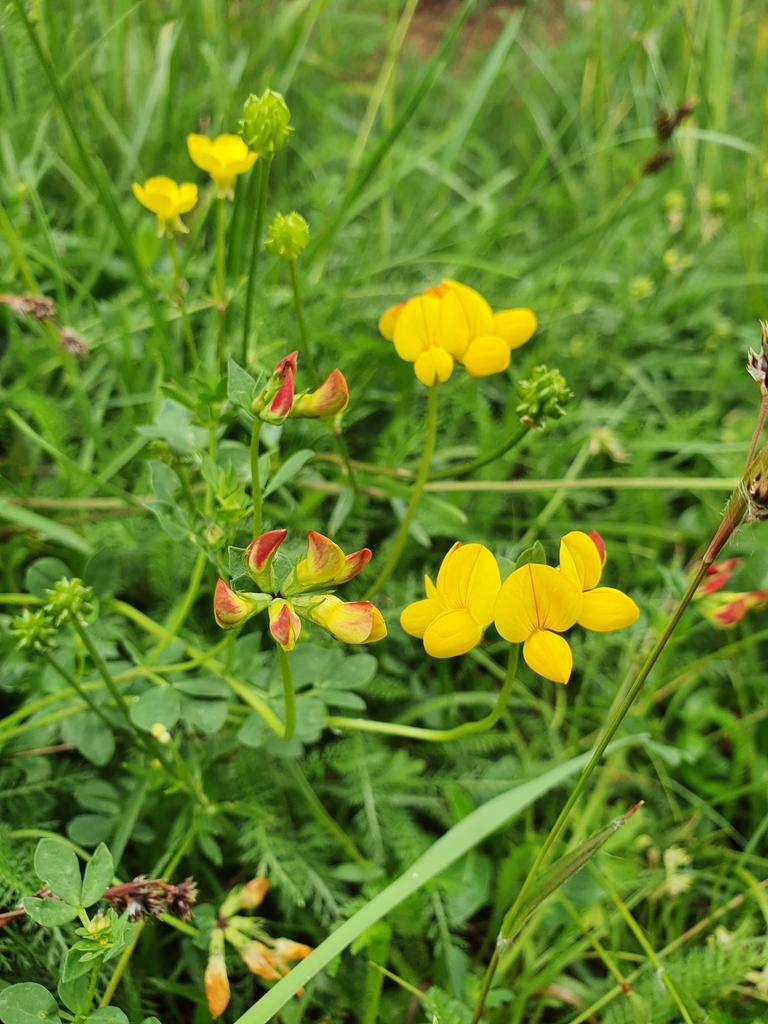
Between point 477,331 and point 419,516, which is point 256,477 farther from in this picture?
point 419,516

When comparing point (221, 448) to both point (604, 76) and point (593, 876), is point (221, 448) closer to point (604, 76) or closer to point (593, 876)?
point (593, 876)

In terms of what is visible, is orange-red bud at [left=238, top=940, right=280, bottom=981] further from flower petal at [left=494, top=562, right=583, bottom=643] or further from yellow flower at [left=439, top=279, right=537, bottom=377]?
yellow flower at [left=439, top=279, right=537, bottom=377]

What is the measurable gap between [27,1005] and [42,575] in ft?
1.47

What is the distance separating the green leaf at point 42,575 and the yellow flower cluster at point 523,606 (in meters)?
0.48

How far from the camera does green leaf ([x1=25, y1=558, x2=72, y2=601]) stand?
2.91 ft

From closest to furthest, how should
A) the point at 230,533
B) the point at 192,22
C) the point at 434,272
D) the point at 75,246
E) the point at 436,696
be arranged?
1. the point at 230,533
2. the point at 436,696
3. the point at 75,246
4. the point at 434,272
5. the point at 192,22

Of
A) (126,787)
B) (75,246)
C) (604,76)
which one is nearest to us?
(126,787)

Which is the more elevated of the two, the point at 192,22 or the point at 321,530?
the point at 192,22

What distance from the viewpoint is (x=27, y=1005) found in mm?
653

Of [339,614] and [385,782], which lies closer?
[339,614]

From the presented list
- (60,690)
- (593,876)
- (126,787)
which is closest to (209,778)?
(126,787)

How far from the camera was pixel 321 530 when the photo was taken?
115 centimetres

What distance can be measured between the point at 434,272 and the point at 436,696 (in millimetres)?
944

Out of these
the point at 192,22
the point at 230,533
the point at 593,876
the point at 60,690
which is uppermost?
the point at 192,22
